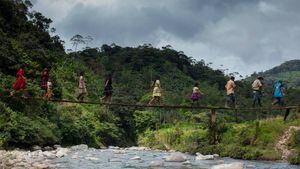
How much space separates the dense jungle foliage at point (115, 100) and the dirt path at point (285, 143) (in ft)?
1.12

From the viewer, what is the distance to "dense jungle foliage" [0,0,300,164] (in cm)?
2197

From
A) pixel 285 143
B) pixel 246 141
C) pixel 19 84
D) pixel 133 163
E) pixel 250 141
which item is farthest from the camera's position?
pixel 246 141

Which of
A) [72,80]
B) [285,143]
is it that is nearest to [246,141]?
[285,143]

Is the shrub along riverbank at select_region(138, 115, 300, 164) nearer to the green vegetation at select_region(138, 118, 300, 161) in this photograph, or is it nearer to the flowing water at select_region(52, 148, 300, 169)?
the green vegetation at select_region(138, 118, 300, 161)

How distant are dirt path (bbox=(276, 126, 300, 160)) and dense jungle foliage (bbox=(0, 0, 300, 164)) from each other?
0.34 metres

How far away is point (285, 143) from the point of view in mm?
20984

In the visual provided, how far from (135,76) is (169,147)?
21.0 meters

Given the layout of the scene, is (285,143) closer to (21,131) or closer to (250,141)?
(250,141)

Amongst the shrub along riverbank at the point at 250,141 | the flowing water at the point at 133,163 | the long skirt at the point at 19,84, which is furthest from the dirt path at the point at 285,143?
the long skirt at the point at 19,84

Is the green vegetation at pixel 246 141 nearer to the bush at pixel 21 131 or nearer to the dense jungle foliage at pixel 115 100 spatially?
the dense jungle foliage at pixel 115 100

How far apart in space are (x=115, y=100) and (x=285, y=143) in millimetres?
23108

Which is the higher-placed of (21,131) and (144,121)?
(144,121)

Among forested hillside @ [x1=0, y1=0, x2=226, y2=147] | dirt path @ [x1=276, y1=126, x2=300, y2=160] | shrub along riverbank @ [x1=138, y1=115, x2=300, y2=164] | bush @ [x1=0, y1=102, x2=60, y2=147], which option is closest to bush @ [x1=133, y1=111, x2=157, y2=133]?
forested hillside @ [x1=0, y1=0, x2=226, y2=147]

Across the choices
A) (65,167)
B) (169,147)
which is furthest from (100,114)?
(65,167)
